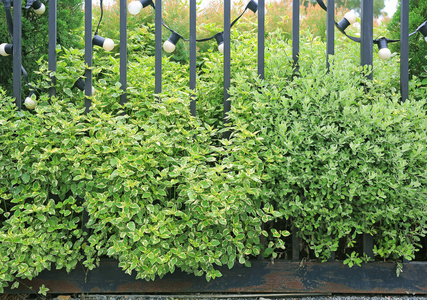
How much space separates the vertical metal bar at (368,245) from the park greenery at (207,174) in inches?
1.4

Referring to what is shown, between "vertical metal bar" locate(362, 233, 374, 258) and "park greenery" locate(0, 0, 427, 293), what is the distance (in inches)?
1.4

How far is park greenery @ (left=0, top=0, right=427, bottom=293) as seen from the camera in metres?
1.93

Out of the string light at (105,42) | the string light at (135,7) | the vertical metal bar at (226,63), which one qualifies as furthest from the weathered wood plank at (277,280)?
the string light at (135,7)

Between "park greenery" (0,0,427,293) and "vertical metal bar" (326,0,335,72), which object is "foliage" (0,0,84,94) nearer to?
"park greenery" (0,0,427,293)

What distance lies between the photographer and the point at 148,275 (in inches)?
81.0

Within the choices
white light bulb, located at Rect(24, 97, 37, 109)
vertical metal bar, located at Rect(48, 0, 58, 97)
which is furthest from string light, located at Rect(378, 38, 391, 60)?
white light bulb, located at Rect(24, 97, 37, 109)

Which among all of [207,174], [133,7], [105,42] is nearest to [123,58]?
[105,42]

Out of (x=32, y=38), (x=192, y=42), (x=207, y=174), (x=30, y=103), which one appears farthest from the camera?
(x=32, y=38)

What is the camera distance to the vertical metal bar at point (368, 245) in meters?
2.20

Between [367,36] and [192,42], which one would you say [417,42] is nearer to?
[367,36]

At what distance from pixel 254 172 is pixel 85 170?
96cm

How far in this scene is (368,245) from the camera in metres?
2.21

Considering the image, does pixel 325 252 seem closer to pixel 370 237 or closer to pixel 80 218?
pixel 370 237

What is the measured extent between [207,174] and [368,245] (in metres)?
1.14
